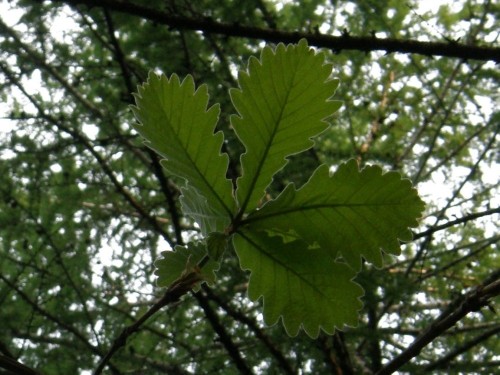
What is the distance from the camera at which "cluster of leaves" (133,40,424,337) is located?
0.88 metres

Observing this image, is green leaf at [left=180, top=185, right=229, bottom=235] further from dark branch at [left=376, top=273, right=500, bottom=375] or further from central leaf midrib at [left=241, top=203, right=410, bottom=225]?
dark branch at [left=376, top=273, right=500, bottom=375]

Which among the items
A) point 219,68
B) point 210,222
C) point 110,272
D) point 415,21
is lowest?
point 210,222

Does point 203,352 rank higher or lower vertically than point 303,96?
higher

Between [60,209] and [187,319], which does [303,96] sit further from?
[60,209]

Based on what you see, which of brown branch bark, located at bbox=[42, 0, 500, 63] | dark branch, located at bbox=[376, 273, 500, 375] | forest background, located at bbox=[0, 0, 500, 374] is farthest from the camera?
forest background, located at bbox=[0, 0, 500, 374]

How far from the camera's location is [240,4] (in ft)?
10.6

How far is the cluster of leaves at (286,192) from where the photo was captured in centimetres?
88

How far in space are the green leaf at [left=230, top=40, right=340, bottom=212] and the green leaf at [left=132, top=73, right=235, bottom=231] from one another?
0.03m

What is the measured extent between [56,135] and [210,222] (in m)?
2.86

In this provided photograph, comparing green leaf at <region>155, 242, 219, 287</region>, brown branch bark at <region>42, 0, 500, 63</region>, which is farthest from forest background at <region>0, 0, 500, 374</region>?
green leaf at <region>155, 242, 219, 287</region>

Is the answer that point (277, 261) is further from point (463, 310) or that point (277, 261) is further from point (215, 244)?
point (463, 310)

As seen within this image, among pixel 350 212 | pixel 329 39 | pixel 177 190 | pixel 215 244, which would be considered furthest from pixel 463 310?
pixel 177 190

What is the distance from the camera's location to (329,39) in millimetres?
2164

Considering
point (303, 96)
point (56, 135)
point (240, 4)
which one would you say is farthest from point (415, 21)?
point (303, 96)
